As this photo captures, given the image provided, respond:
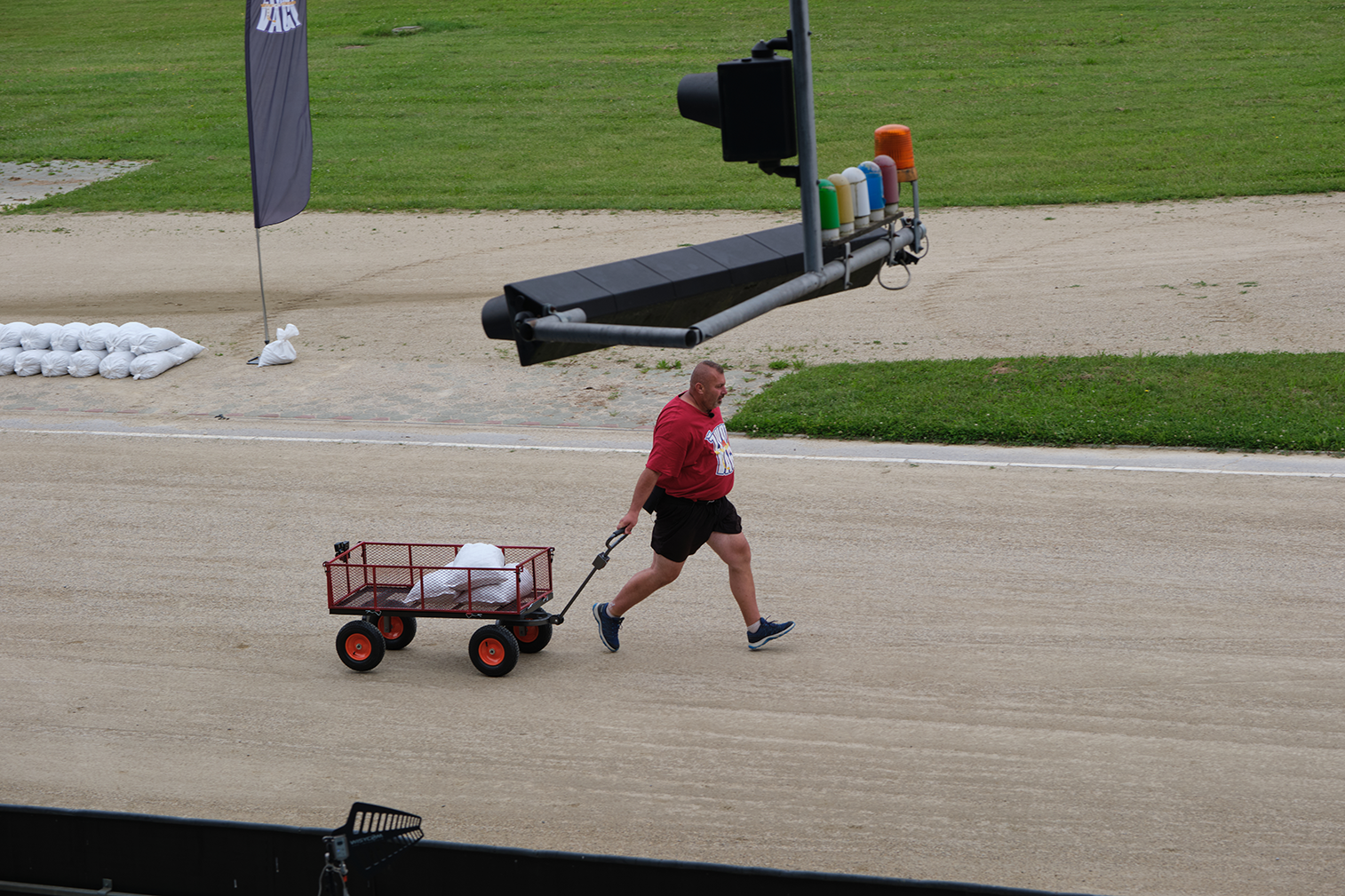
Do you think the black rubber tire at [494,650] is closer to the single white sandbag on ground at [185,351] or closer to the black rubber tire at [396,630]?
the black rubber tire at [396,630]

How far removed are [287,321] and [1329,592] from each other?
13.0m

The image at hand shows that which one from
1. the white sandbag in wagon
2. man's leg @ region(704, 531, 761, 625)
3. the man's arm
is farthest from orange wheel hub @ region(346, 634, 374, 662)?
man's leg @ region(704, 531, 761, 625)

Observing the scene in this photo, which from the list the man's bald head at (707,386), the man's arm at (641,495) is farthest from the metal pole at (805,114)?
the man's arm at (641,495)

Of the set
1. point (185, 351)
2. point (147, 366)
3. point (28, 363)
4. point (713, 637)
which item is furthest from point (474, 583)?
point (28, 363)

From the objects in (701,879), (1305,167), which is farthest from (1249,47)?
(701,879)

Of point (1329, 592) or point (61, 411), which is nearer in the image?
point (1329, 592)

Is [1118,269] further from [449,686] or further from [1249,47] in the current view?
[1249,47]

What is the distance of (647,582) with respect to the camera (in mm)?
8047

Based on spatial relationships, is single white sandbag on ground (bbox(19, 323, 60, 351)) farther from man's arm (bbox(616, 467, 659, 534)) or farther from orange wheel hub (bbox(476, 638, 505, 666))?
man's arm (bbox(616, 467, 659, 534))

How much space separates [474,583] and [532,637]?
524 mm

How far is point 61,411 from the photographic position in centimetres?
1427

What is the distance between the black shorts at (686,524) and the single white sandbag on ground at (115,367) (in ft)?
31.5

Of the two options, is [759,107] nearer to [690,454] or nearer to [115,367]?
[690,454]

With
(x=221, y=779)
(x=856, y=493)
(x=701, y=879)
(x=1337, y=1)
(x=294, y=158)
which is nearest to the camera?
(x=701, y=879)
